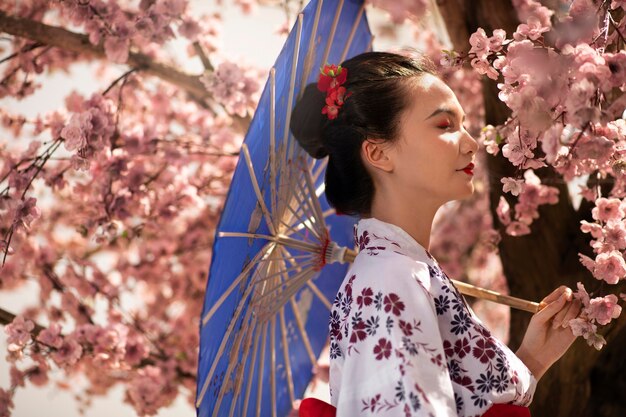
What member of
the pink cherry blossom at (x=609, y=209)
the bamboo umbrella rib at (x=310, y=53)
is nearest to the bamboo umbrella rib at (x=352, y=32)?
the bamboo umbrella rib at (x=310, y=53)

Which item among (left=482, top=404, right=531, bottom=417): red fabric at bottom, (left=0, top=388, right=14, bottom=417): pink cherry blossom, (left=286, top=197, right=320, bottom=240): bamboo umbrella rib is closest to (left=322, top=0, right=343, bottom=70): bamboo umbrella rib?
(left=286, top=197, right=320, bottom=240): bamboo umbrella rib

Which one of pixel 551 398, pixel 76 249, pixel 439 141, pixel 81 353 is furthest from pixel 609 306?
pixel 76 249

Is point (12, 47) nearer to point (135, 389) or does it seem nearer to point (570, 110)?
point (135, 389)

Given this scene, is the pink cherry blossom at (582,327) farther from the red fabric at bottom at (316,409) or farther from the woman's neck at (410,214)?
the red fabric at bottom at (316,409)

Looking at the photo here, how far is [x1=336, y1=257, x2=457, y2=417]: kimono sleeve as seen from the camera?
1287 mm

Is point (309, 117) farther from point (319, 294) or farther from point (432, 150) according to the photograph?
point (319, 294)

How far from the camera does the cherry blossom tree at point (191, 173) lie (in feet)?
4.76

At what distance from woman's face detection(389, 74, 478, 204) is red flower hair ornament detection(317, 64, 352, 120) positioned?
15cm

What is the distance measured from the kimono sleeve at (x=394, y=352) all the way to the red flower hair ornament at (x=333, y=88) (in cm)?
41

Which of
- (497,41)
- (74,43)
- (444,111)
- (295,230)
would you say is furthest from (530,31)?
(74,43)

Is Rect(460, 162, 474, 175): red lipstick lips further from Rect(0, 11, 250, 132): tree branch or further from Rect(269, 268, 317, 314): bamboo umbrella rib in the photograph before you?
Rect(0, 11, 250, 132): tree branch

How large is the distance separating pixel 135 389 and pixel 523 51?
1.98 meters

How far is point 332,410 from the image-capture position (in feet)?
4.99

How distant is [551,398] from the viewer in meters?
2.11
